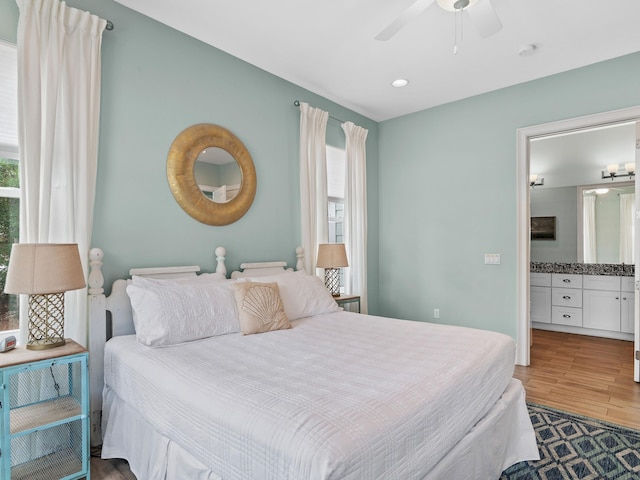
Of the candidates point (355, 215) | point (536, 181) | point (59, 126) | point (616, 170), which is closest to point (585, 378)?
point (355, 215)

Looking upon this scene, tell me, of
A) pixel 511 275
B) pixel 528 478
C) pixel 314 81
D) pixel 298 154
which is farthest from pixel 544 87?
pixel 528 478

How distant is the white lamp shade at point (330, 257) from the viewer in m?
3.52

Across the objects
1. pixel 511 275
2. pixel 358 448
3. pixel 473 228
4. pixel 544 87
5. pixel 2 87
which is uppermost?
pixel 544 87

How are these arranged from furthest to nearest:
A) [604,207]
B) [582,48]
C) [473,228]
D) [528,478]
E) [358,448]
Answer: [604,207] → [473,228] → [582,48] → [528,478] → [358,448]

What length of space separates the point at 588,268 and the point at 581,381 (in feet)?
7.33

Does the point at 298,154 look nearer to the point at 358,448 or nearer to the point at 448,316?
the point at 448,316

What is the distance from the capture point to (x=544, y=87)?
361 centimetres

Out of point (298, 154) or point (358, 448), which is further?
point (298, 154)

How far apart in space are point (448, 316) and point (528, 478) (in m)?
2.40

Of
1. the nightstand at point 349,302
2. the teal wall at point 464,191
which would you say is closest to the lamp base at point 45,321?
the nightstand at point 349,302

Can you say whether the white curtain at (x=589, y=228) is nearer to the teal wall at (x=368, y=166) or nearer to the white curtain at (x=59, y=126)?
the teal wall at (x=368, y=166)

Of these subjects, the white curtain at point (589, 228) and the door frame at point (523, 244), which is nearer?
the door frame at point (523, 244)

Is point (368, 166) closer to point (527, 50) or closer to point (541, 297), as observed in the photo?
point (527, 50)

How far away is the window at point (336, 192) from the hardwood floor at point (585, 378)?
215cm
